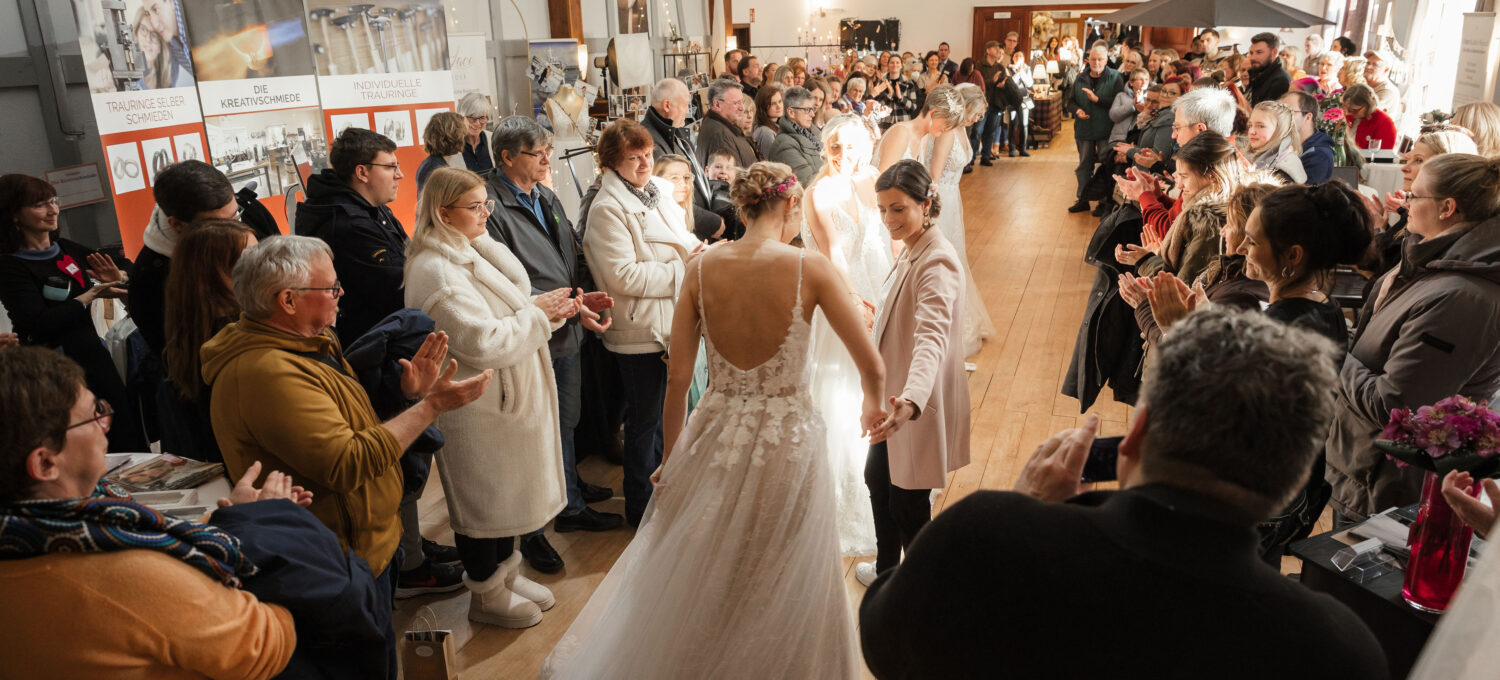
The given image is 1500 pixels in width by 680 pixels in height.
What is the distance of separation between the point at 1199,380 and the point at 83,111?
199 inches

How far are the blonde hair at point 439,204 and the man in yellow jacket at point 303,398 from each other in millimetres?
584

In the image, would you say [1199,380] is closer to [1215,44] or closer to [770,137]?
[770,137]

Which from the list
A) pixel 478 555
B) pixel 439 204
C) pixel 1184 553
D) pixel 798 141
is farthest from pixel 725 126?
pixel 1184 553

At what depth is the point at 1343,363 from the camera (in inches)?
101

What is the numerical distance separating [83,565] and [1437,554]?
231cm

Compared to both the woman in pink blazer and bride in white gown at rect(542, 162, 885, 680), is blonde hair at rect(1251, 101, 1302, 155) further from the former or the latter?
bride in white gown at rect(542, 162, 885, 680)

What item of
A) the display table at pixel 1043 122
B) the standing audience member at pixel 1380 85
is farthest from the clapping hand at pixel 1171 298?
the display table at pixel 1043 122

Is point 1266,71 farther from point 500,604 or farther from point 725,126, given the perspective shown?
point 500,604

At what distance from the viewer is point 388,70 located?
18.6ft

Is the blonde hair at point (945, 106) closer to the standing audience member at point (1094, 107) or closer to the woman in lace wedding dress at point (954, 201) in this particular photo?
the woman in lace wedding dress at point (954, 201)

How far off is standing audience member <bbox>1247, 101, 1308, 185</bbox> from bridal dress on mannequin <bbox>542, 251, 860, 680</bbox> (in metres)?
3.15

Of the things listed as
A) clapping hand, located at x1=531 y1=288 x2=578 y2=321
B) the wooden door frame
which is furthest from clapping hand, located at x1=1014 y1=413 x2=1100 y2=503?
the wooden door frame

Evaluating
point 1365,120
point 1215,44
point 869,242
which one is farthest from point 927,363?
point 1215,44

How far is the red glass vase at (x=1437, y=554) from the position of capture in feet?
5.61
